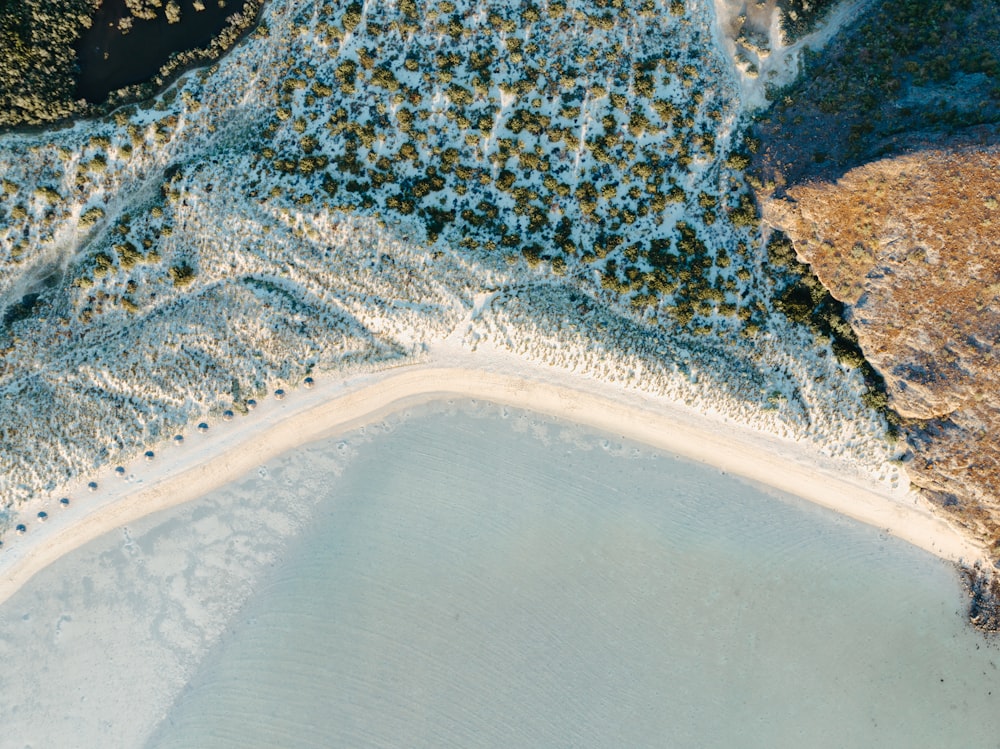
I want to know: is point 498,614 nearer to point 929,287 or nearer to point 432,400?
point 432,400

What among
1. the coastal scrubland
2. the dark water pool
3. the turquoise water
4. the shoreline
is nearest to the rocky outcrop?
the coastal scrubland

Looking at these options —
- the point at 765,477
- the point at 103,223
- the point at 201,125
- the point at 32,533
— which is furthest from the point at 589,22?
the point at 32,533

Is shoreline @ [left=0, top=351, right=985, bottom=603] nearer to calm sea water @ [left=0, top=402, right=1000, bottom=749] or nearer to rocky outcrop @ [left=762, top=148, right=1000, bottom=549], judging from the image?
calm sea water @ [left=0, top=402, right=1000, bottom=749]

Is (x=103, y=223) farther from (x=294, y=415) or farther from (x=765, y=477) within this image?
(x=765, y=477)

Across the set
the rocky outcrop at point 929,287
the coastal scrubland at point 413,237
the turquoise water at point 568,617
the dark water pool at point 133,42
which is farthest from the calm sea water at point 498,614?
the dark water pool at point 133,42

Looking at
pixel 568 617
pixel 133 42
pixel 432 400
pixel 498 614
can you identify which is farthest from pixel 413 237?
pixel 568 617

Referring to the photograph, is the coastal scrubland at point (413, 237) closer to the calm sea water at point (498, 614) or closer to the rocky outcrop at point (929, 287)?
the rocky outcrop at point (929, 287)
